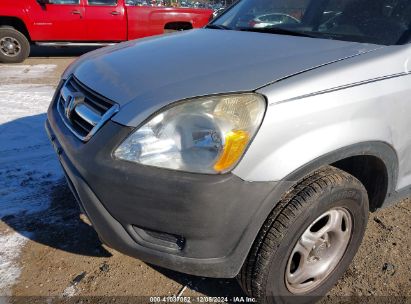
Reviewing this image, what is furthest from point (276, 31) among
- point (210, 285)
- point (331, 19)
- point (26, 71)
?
point (26, 71)

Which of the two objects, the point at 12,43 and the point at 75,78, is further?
the point at 12,43

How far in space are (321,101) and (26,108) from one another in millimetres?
4651

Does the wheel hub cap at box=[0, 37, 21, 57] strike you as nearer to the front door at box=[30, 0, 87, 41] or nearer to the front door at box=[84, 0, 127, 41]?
the front door at box=[30, 0, 87, 41]

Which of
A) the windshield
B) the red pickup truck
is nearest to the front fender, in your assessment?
the windshield

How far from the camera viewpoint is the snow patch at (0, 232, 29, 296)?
7.87ft

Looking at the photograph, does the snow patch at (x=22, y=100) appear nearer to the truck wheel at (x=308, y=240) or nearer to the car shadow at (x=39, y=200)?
the car shadow at (x=39, y=200)

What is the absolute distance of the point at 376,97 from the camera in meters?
1.97

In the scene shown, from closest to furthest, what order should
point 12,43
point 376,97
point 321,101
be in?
point 321,101 < point 376,97 < point 12,43

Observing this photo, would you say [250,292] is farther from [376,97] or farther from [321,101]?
[376,97]

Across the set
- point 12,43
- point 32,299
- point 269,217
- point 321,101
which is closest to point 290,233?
point 269,217

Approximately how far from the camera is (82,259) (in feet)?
8.59

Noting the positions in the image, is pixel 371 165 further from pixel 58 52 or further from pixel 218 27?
pixel 58 52

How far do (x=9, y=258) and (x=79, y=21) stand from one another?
7171 millimetres

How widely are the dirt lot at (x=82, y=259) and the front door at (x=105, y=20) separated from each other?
19.5 feet
